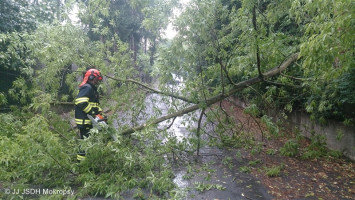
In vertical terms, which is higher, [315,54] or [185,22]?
[185,22]

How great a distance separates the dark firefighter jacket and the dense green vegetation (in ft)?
1.24

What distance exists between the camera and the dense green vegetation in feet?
10.2

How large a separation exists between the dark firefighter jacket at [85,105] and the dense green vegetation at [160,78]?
377mm

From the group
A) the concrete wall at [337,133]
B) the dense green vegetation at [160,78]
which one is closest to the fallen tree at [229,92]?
the dense green vegetation at [160,78]

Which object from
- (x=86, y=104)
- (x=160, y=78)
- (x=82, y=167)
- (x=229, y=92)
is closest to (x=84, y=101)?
(x=86, y=104)

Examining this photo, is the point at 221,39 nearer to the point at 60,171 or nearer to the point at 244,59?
the point at 244,59

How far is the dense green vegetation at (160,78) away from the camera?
3119mm

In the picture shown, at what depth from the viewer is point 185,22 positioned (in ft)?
12.9

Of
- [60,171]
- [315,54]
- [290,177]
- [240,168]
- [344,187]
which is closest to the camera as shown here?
[315,54]

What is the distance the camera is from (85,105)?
397 cm

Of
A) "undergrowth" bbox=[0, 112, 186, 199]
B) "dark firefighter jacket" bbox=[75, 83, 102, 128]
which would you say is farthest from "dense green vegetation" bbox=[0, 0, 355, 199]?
"dark firefighter jacket" bbox=[75, 83, 102, 128]

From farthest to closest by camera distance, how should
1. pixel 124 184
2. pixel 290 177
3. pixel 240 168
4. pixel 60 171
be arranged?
pixel 240 168, pixel 290 177, pixel 60 171, pixel 124 184

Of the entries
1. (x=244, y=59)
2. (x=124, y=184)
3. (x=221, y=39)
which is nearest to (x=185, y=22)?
(x=221, y=39)

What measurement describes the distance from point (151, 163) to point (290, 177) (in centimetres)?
246
